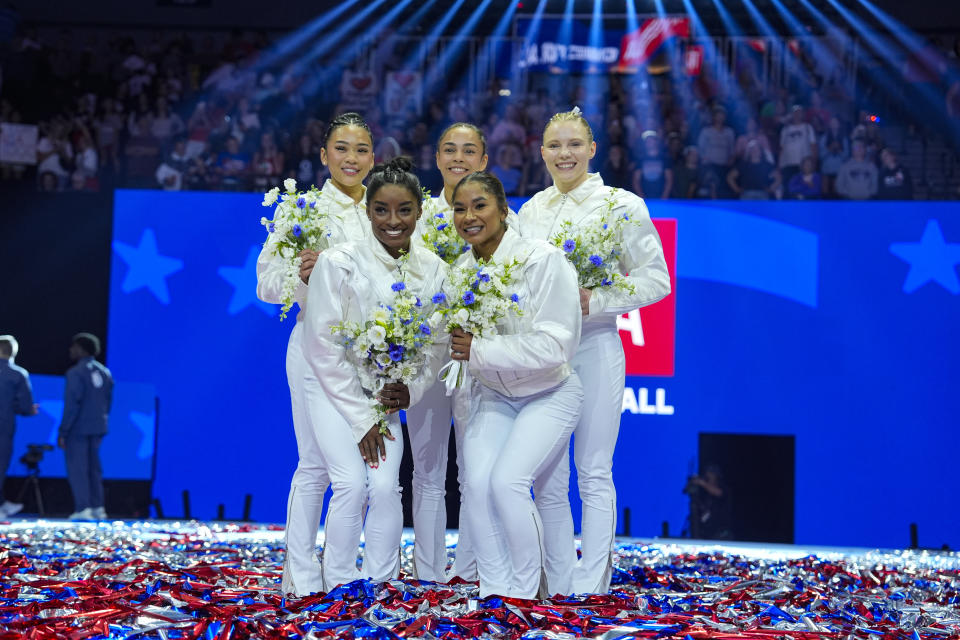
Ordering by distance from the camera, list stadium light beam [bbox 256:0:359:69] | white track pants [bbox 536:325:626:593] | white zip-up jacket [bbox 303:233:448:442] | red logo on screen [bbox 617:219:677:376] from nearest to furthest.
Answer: white zip-up jacket [bbox 303:233:448:442] → white track pants [bbox 536:325:626:593] → red logo on screen [bbox 617:219:677:376] → stadium light beam [bbox 256:0:359:69]

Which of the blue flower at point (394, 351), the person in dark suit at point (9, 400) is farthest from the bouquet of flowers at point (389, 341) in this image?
the person in dark suit at point (9, 400)

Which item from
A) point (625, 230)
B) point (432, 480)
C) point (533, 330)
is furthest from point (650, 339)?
point (533, 330)

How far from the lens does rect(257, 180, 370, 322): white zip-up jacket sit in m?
4.27

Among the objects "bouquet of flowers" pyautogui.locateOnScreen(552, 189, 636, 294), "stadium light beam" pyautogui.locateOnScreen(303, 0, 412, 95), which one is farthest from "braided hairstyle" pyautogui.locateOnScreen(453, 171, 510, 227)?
"stadium light beam" pyautogui.locateOnScreen(303, 0, 412, 95)

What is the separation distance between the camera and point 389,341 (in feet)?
12.4

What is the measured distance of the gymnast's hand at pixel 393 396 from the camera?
3.88 metres

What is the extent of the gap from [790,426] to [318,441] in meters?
5.11

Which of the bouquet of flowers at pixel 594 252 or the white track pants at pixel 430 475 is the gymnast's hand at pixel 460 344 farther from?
the bouquet of flowers at pixel 594 252

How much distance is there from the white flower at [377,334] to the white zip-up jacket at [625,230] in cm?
93

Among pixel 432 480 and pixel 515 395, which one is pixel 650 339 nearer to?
pixel 432 480

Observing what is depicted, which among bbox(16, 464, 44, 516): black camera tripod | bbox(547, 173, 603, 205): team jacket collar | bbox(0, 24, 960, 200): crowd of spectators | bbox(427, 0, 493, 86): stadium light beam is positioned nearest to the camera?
bbox(547, 173, 603, 205): team jacket collar

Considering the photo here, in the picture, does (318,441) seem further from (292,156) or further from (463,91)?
(463,91)

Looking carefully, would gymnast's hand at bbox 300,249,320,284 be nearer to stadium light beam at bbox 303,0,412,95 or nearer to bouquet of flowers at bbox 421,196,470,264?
bouquet of flowers at bbox 421,196,470,264

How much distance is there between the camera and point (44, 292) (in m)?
9.06
